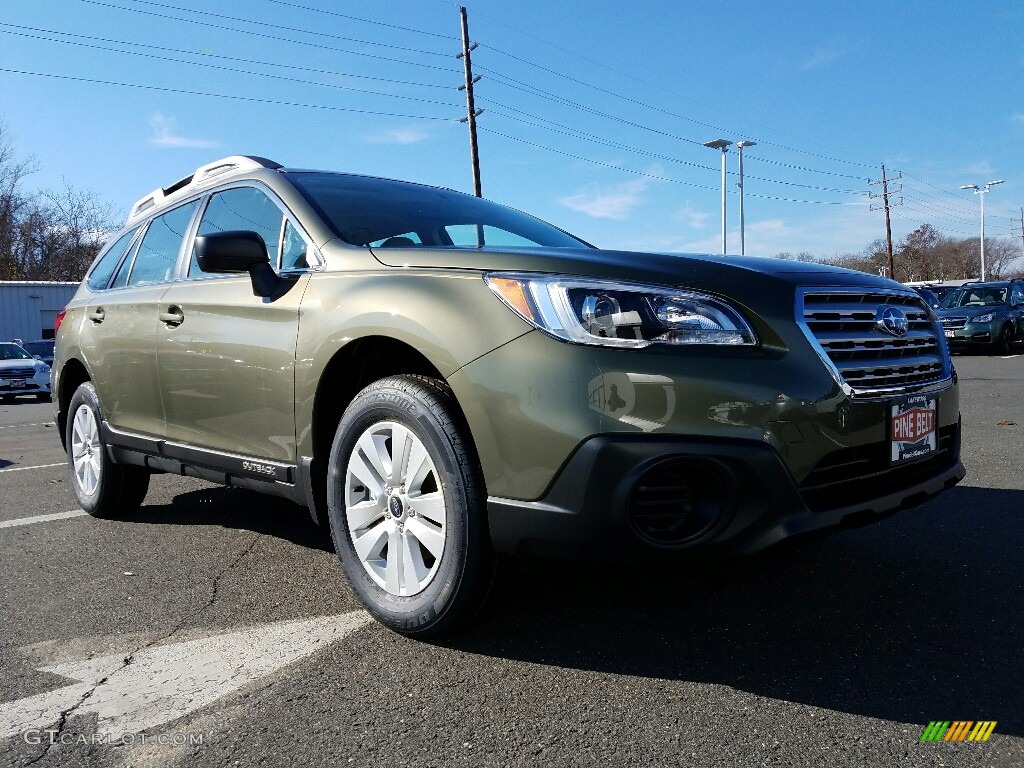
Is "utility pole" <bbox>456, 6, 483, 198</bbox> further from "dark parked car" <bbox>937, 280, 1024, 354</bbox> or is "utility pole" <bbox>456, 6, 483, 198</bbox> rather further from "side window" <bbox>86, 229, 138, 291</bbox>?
"side window" <bbox>86, 229, 138, 291</bbox>

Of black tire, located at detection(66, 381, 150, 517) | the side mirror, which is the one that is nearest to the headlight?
the side mirror

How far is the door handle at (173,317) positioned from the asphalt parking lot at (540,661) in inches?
39.8

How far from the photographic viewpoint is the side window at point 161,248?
417cm

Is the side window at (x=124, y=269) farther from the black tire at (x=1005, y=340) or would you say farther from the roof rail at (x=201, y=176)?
the black tire at (x=1005, y=340)

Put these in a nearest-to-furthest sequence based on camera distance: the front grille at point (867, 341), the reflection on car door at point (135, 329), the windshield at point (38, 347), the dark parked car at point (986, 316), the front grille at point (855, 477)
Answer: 1. the front grille at point (855, 477)
2. the front grille at point (867, 341)
3. the reflection on car door at point (135, 329)
4. the dark parked car at point (986, 316)
5. the windshield at point (38, 347)

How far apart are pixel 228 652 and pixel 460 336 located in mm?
1182

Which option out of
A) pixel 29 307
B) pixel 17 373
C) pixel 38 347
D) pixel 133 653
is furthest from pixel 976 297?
pixel 29 307

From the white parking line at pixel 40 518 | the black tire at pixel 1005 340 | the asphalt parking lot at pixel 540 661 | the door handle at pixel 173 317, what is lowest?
the asphalt parking lot at pixel 540 661

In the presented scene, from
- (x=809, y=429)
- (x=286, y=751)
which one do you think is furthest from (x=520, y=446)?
(x=286, y=751)

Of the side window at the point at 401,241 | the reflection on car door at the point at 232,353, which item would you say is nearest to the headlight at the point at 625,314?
the side window at the point at 401,241

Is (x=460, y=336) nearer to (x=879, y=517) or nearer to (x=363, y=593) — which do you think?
(x=363, y=593)

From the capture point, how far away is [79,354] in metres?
4.75

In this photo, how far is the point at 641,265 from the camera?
2.46 meters

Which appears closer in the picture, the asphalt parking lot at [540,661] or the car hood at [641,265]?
the asphalt parking lot at [540,661]
